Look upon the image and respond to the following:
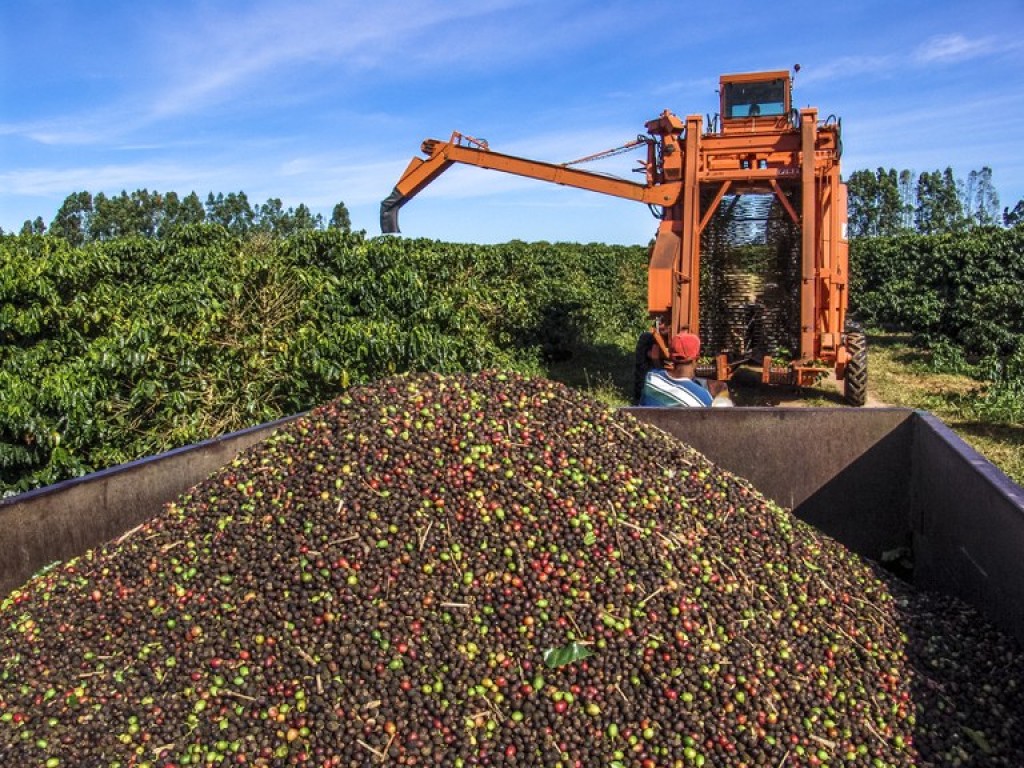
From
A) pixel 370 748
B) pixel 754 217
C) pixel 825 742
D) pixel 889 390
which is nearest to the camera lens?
pixel 370 748

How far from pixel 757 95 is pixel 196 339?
245 inches

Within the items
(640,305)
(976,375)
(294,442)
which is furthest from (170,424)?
(640,305)

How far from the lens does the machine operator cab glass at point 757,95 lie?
27.4ft

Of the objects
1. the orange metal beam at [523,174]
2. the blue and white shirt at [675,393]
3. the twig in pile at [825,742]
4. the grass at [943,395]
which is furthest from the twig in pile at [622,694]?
the orange metal beam at [523,174]

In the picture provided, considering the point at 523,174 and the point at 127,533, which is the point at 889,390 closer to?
the point at 523,174

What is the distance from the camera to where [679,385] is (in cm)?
498

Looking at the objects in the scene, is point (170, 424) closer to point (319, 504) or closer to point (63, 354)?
point (63, 354)

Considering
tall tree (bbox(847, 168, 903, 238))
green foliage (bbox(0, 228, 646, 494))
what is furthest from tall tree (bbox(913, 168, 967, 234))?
green foliage (bbox(0, 228, 646, 494))

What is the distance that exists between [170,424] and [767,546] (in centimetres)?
440

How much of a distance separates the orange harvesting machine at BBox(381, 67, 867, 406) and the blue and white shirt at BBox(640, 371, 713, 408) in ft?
9.68

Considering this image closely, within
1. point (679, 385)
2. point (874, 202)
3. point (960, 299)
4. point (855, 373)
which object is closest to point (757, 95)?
point (855, 373)

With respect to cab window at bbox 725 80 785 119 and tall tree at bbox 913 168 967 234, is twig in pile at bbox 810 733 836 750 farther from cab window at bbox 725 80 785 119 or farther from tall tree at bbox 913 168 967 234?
tall tree at bbox 913 168 967 234

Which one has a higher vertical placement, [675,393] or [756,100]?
[756,100]

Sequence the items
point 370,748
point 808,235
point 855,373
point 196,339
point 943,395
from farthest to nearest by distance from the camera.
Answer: point 943,395, point 855,373, point 808,235, point 196,339, point 370,748
